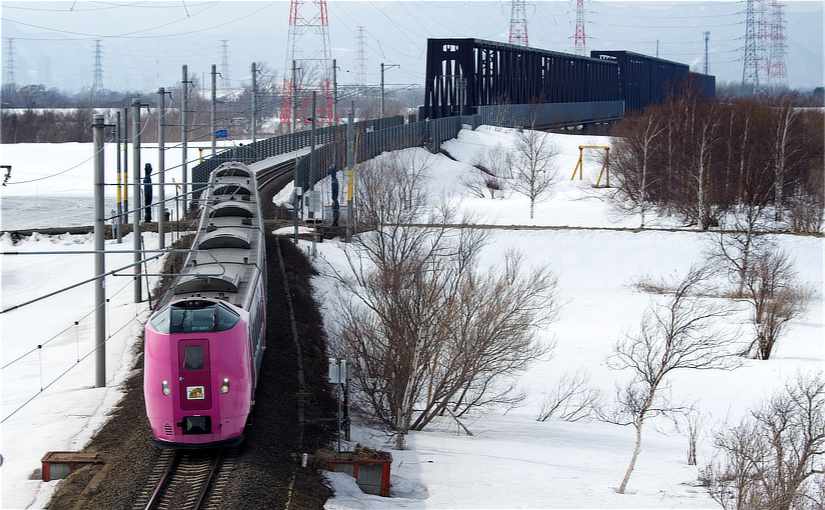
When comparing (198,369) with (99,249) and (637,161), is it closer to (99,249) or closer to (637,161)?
(99,249)

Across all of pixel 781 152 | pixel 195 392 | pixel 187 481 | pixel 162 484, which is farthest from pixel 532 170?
pixel 162 484

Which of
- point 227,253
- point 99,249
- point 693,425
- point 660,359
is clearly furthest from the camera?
point 660,359

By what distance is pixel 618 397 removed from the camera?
33.5m

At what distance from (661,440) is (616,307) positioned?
47.6ft

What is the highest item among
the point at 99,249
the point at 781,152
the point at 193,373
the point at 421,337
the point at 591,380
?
the point at 781,152

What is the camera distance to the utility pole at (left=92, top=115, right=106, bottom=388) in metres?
23.4

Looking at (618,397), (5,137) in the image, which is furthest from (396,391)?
(5,137)

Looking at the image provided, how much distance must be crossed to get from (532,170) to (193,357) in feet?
144

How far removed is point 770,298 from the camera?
41812 mm

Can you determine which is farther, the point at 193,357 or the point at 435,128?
the point at 435,128

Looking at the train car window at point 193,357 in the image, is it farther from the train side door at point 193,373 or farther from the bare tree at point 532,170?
the bare tree at point 532,170

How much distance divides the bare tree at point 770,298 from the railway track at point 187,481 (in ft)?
88.5

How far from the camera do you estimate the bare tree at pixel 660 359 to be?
81.5ft

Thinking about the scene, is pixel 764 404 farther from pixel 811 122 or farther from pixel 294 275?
pixel 811 122
